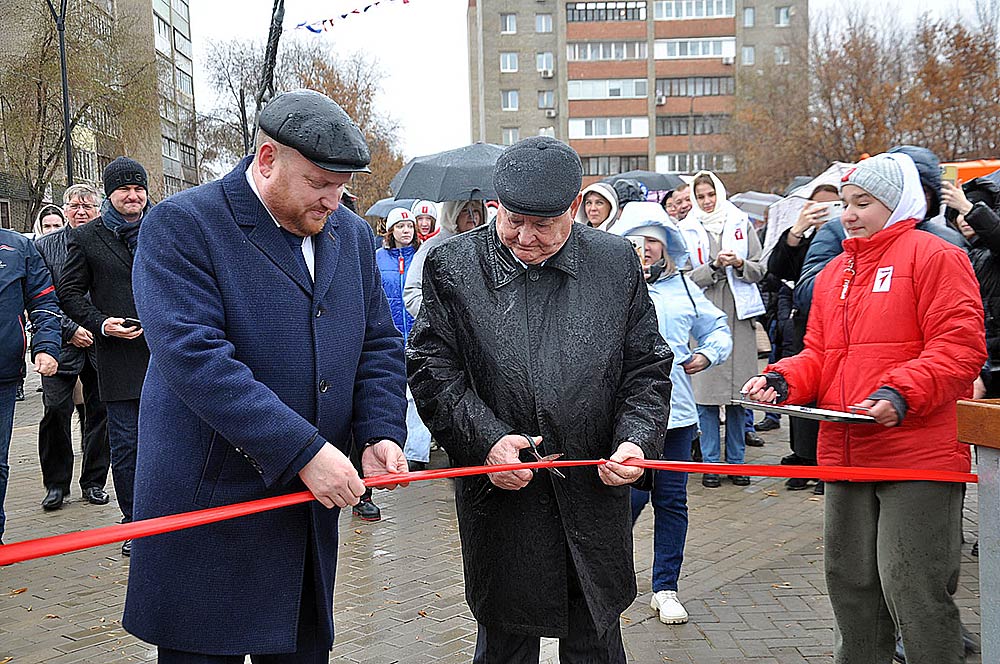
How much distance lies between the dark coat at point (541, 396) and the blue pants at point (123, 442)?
3.71m

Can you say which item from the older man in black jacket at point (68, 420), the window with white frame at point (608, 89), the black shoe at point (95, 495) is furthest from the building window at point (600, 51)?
the black shoe at point (95, 495)

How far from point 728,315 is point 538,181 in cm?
566

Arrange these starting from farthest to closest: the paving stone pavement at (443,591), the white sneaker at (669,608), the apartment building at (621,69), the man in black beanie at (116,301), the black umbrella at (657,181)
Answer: the apartment building at (621,69)
the black umbrella at (657,181)
the man in black beanie at (116,301)
the white sneaker at (669,608)
the paving stone pavement at (443,591)

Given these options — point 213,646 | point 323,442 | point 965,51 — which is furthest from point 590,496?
point 965,51

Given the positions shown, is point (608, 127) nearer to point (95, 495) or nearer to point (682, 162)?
point (682, 162)

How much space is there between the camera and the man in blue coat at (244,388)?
278cm

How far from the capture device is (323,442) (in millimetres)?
2834

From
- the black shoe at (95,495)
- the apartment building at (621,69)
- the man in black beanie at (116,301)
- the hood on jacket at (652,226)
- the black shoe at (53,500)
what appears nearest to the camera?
the hood on jacket at (652,226)

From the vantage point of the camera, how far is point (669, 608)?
16.9ft

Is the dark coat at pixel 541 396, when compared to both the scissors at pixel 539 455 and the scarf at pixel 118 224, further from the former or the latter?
the scarf at pixel 118 224

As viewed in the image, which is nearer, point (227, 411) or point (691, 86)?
point (227, 411)

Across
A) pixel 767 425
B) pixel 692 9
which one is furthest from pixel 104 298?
pixel 692 9

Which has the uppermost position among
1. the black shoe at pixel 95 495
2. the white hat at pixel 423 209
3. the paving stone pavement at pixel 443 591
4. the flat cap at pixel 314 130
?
the white hat at pixel 423 209

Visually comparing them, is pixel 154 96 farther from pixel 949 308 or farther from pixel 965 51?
pixel 949 308
